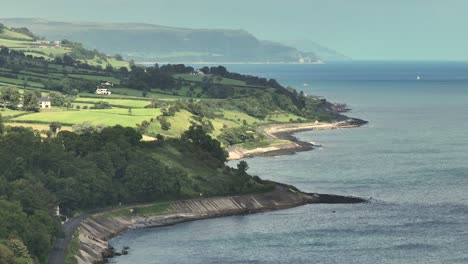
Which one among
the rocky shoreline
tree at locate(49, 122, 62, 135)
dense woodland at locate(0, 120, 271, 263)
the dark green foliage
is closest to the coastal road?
the rocky shoreline

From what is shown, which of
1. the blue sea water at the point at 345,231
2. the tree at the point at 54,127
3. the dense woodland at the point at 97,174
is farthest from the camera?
the tree at the point at 54,127

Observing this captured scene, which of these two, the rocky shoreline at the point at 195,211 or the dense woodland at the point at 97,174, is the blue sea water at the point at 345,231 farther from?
the dense woodland at the point at 97,174

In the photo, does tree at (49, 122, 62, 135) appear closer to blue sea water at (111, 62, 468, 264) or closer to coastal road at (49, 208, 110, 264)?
blue sea water at (111, 62, 468, 264)

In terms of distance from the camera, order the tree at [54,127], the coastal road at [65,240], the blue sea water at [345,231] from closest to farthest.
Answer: the coastal road at [65,240] < the blue sea water at [345,231] < the tree at [54,127]

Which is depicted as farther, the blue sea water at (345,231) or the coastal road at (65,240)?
the blue sea water at (345,231)

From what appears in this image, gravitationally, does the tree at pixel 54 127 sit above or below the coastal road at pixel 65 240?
above

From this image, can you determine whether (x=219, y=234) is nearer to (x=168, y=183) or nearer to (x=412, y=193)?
(x=168, y=183)

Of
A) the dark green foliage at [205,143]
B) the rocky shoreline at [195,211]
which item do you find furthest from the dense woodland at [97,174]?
the rocky shoreline at [195,211]

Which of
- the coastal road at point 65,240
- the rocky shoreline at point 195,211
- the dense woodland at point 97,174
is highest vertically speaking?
the dense woodland at point 97,174

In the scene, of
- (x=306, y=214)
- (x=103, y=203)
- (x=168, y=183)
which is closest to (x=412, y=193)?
(x=306, y=214)

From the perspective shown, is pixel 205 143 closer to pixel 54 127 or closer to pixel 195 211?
pixel 195 211
